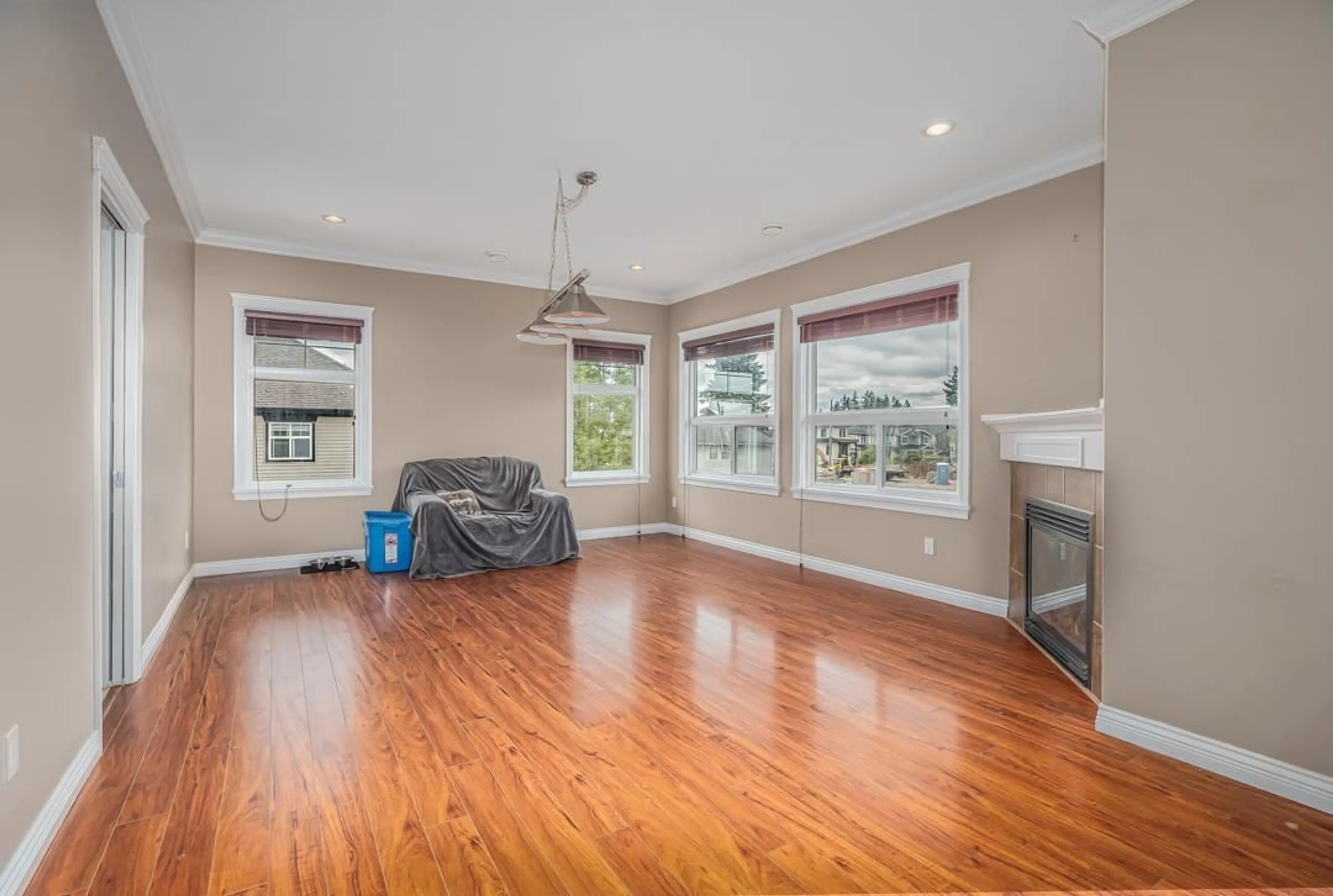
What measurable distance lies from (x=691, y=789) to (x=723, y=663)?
3.82 ft

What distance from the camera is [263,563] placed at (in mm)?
5402

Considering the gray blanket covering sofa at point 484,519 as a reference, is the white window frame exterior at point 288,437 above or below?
above

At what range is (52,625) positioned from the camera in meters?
1.96

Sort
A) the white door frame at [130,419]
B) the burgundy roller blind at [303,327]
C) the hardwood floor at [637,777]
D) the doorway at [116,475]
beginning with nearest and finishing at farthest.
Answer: the hardwood floor at [637,777], the white door frame at [130,419], the doorway at [116,475], the burgundy roller blind at [303,327]

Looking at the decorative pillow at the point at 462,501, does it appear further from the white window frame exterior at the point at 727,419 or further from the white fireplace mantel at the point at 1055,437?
the white fireplace mantel at the point at 1055,437

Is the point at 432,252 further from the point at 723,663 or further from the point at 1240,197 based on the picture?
the point at 1240,197

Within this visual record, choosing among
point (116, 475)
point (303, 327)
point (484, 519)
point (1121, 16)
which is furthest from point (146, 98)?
point (1121, 16)

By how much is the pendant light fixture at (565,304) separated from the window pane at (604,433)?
193cm

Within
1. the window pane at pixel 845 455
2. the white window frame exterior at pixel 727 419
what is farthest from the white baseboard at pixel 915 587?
the white window frame exterior at pixel 727 419

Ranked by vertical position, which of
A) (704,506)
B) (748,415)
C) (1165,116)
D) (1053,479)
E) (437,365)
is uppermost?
(1165,116)

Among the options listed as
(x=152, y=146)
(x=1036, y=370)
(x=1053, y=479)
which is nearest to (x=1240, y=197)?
(x=1053, y=479)

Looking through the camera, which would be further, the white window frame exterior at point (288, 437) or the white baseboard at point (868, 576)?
the white window frame exterior at point (288, 437)

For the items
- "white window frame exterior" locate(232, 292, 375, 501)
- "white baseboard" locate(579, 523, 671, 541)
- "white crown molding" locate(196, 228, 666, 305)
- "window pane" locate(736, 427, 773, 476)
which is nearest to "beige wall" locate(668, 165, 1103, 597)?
"window pane" locate(736, 427, 773, 476)

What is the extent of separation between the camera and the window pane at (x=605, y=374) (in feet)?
23.0
